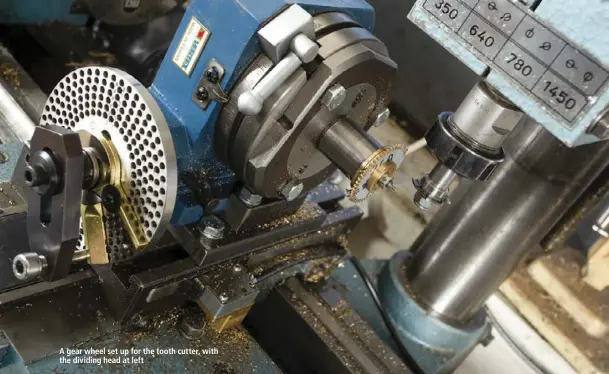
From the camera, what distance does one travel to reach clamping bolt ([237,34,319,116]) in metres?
0.77

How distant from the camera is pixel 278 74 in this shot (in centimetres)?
78

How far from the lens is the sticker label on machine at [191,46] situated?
84 centimetres

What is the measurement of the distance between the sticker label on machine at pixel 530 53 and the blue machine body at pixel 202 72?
0.72 ft

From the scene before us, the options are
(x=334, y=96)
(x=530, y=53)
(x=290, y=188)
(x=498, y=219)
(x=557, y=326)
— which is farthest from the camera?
(x=557, y=326)

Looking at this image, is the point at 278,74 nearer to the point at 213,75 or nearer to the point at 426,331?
the point at 213,75

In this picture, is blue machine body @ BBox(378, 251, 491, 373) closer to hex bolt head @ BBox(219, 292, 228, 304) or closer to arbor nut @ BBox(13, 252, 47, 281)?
hex bolt head @ BBox(219, 292, 228, 304)

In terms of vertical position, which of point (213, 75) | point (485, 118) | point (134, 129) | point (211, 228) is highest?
point (485, 118)

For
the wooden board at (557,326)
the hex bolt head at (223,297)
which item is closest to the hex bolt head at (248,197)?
the hex bolt head at (223,297)

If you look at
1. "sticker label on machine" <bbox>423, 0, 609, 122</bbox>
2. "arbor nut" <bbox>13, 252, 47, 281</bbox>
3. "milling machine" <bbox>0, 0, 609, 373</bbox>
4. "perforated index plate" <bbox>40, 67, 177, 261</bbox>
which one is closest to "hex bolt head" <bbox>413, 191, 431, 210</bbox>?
"milling machine" <bbox>0, 0, 609, 373</bbox>

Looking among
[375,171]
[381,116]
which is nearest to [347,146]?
[375,171]

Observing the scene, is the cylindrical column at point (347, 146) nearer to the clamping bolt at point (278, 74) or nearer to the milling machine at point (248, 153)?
the milling machine at point (248, 153)

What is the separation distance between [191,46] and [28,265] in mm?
373

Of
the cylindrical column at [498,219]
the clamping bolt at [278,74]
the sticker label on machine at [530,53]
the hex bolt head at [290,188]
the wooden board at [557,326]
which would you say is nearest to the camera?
the sticker label on machine at [530,53]

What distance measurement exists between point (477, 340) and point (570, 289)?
44cm
